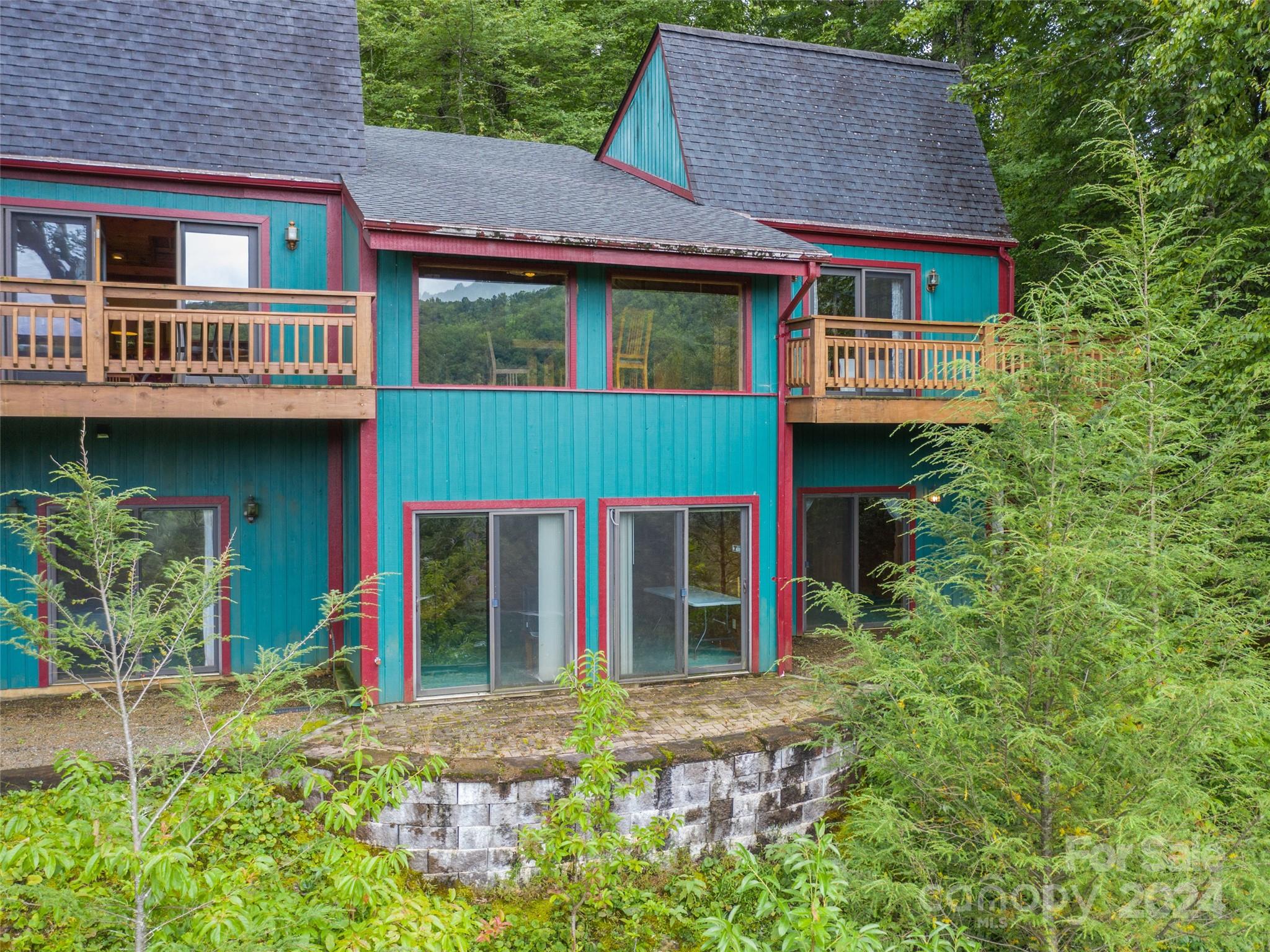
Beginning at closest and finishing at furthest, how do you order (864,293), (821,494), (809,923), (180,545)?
(809,923) < (180,545) < (821,494) < (864,293)

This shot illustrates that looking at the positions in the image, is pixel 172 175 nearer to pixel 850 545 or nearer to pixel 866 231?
pixel 866 231

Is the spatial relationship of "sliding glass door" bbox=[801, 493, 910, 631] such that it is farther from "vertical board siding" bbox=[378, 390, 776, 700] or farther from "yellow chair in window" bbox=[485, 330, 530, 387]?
"yellow chair in window" bbox=[485, 330, 530, 387]

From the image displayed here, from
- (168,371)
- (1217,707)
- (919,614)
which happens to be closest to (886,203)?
(919,614)

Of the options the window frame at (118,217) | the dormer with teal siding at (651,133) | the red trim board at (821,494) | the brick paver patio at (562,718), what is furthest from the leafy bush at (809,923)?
the dormer with teal siding at (651,133)

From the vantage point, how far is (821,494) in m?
10.0

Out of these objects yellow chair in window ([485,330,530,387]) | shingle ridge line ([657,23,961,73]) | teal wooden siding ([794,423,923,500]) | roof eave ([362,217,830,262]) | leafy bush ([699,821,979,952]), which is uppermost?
shingle ridge line ([657,23,961,73])

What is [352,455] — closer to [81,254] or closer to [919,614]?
[81,254]

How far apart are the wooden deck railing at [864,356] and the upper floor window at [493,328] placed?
96.8 inches

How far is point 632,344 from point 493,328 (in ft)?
4.47

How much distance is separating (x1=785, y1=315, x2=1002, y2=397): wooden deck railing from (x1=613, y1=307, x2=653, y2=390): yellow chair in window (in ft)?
4.99

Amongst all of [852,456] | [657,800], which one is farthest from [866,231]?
[657,800]

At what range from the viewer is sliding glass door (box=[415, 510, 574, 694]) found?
733 cm

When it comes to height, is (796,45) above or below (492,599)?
above

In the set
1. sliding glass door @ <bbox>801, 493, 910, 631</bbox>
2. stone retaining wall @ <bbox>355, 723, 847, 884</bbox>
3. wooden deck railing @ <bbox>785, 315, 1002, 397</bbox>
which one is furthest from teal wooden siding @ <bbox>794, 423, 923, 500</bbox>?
stone retaining wall @ <bbox>355, 723, 847, 884</bbox>
